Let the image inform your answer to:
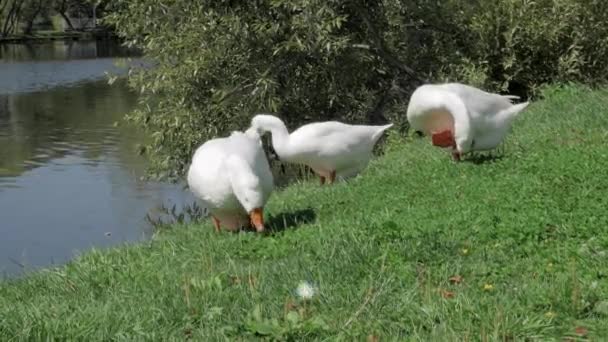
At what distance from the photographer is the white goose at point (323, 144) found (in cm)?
948

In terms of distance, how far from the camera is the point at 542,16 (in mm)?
16547

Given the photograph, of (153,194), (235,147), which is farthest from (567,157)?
(153,194)

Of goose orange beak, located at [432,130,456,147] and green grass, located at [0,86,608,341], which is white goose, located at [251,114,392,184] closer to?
green grass, located at [0,86,608,341]

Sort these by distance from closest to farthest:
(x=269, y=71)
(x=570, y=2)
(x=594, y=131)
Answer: (x=594, y=131) → (x=269, y=71) → (x=570, y=2)

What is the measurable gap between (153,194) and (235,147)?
10.4 metres

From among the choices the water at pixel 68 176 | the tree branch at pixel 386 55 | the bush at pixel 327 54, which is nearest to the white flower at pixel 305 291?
the water at pixel 68 176

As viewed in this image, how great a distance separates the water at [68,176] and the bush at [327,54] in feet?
4.14

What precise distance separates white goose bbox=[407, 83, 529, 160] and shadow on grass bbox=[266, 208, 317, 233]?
57.5 inches

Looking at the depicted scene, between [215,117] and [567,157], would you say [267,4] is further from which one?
[567,157]

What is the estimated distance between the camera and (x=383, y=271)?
18.0 ft

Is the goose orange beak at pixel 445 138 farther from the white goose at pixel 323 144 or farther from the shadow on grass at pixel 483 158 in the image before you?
the white goose at pixel 323 144

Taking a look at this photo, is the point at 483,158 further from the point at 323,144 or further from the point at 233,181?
the point at 233,181

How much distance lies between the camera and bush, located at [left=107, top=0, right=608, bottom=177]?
14594 mm

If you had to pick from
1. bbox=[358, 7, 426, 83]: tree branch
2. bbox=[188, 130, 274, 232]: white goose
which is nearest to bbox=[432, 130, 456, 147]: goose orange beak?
bbox=[188, 130, 274, 232]: white goose
